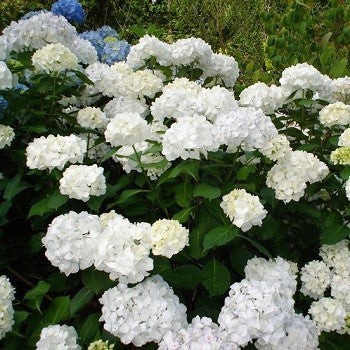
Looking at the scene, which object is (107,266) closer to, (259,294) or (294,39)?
(259,294)

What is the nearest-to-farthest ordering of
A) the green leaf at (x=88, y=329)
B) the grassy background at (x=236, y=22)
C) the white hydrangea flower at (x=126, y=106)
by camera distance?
the green leaf at (x=88, y=329), the white hydrangea flower at (x=126, y=106), the grassy background at (x=236, y=22)

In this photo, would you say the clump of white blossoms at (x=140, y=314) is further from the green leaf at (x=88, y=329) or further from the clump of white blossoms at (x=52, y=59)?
the clump of white blossoms at (x=52, y=59)

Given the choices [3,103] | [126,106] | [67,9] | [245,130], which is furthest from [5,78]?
[67,9]

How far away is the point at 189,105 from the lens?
81.6 inches

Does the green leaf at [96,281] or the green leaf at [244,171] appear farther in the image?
the green leaf at [244,171]

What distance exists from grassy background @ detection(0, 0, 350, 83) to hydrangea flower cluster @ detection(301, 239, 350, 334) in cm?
225

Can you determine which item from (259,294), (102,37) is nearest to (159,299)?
(259,294)

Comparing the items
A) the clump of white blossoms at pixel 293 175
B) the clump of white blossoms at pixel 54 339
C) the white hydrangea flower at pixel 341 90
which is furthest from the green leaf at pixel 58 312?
the white hydrangea flower at pixel 341 90

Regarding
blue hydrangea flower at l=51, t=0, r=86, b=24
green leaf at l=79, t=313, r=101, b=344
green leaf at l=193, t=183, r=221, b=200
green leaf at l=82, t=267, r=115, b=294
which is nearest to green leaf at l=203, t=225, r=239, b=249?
green leaf at l=193, t=183, r=221, b=200

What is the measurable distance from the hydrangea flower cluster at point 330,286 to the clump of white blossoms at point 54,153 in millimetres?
906

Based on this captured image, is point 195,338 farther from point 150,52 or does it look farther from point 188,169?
point 150,52

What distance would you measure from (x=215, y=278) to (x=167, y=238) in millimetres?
280

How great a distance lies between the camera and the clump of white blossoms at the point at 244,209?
167cm

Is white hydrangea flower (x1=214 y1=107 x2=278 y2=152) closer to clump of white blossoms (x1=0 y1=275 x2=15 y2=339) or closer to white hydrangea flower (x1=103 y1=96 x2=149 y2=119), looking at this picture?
white hydrangea flower (x1=103 y1=96 x2=149 y2=119)
